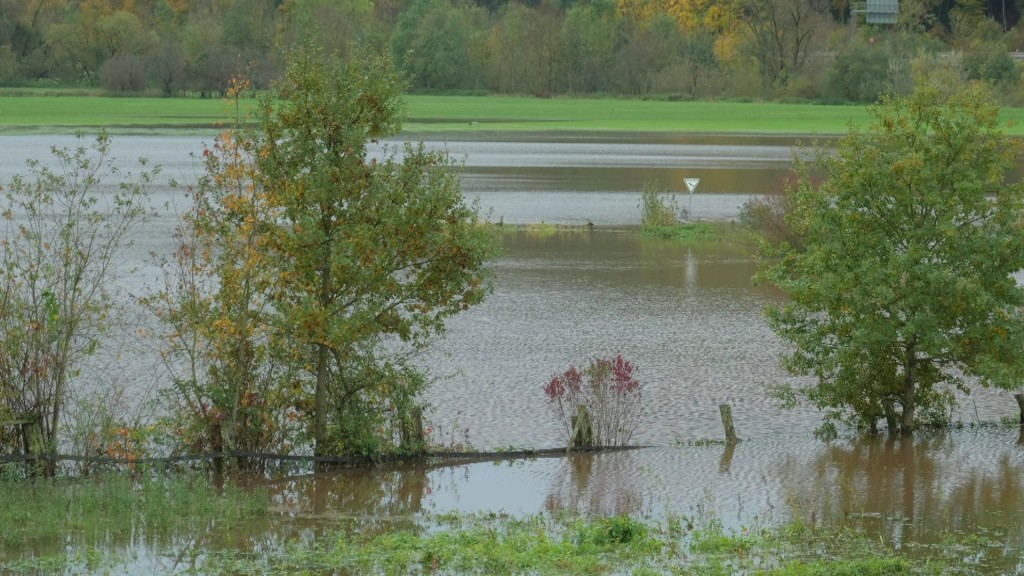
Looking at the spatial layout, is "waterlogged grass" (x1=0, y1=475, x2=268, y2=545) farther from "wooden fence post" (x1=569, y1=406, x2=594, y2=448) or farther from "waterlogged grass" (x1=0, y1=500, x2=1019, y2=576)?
"wooden fence post" (x1=569, y1=406, x2=594, y2=448)

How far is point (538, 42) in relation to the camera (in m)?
137

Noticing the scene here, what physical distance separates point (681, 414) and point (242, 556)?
9171mm

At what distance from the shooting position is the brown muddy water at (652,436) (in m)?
A: 14.5

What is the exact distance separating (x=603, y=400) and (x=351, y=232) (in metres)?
4.07

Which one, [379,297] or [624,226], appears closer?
[379,297]

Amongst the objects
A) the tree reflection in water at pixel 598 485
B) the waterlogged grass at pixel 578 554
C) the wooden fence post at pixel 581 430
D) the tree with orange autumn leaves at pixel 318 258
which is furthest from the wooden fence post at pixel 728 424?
the waterlogged grass at pixel 578 554

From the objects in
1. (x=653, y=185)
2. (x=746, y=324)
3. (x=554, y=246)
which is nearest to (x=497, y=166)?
(x=653, y=185)

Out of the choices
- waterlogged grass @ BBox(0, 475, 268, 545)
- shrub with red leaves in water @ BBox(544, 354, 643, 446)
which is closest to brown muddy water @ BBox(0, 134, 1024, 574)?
shrub with red leaves in water @ BBox(544, 354, 643, 446)

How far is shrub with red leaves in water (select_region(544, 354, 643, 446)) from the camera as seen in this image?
17.6 meters

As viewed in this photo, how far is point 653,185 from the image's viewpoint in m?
43.6

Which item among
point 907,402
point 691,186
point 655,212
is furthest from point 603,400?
point 691,186

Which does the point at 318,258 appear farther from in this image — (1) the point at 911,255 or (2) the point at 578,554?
(1) the point at 911,255

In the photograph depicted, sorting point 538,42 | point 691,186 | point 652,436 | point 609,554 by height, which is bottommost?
point 652,436

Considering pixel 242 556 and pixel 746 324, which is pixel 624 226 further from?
pixel 242 556
